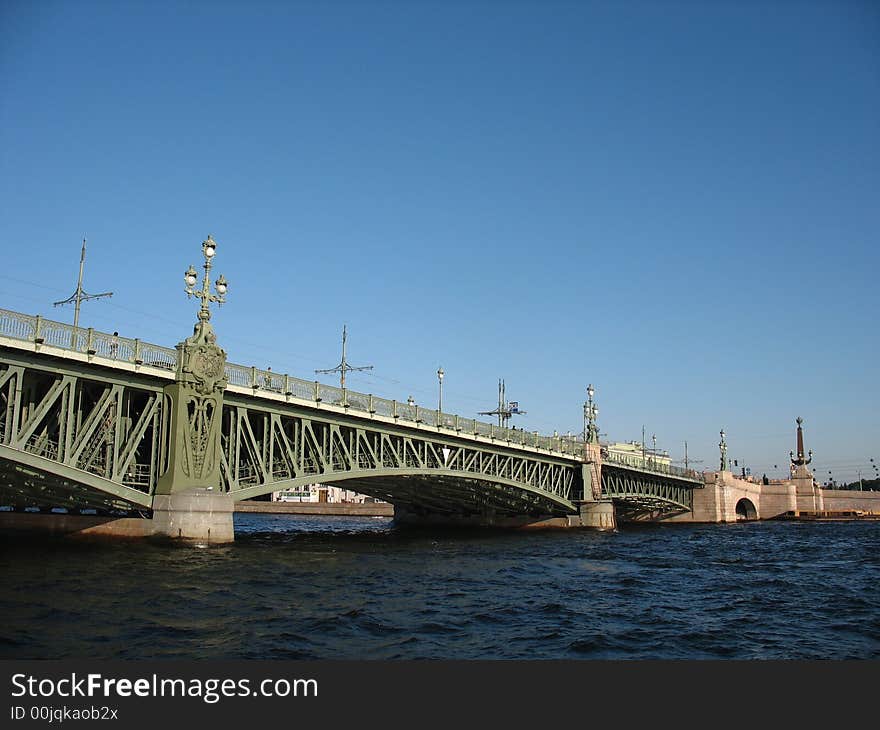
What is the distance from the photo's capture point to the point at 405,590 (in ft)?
79.9

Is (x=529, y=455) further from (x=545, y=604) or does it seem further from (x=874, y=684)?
(x=874, y=684)

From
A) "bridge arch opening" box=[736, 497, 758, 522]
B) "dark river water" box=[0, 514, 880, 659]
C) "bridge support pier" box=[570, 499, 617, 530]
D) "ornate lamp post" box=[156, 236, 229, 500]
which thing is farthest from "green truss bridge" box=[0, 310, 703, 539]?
"bridge arch opening" box=[736, 497, 758, 522]

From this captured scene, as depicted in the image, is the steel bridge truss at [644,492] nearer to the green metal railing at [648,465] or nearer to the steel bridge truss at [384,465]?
the green metal railing at [648,465]

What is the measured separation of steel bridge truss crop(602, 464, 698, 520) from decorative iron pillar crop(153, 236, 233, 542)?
4417cm

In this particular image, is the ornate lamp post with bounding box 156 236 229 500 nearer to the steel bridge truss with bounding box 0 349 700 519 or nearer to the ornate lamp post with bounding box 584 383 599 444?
the steel bridge truss with bounding box 0 349 700 519

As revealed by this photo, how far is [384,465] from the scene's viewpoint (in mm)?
47469

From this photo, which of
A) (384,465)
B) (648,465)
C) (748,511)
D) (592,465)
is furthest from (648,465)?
(384,465)

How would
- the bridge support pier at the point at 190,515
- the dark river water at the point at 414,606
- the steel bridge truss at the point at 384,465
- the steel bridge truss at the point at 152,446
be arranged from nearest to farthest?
the dark river water at the point at 414,606
the steel bridge truss at the point at 152,446
the bridge support pier at the point at 190,515
the steel bridge truss at the point at 384,465

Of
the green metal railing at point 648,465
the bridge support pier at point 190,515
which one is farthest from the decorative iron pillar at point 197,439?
the green metal railing at point 648,465

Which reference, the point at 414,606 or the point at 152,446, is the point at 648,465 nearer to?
the point at 152,446

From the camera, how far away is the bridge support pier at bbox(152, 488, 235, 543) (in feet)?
103

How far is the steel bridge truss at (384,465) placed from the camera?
36.8 metres

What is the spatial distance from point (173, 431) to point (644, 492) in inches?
2377

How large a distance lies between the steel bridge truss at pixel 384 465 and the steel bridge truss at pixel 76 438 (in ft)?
13.6
